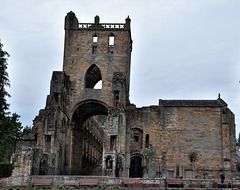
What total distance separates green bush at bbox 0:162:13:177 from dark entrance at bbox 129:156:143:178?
1483 centimetres

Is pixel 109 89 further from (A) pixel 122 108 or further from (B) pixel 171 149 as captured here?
(B) pixel 171 149

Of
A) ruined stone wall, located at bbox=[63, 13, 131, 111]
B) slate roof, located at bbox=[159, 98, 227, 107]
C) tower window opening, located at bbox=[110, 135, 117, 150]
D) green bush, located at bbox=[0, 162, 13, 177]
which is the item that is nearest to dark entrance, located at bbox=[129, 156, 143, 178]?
tower window opening, located at bbox=[110, 135, 117, 150]

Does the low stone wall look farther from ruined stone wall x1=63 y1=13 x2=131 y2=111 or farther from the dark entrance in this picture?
ruined stone wall x1=63 y1=13 x2=131 y2=111

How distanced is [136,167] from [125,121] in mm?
4903

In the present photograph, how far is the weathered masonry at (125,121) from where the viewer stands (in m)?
32.7

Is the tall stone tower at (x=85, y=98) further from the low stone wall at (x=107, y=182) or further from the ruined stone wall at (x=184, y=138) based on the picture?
the low stone wall at (x=107, y=182)

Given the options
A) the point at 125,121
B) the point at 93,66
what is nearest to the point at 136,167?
the point at 125,121

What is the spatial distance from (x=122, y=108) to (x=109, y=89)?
396cm

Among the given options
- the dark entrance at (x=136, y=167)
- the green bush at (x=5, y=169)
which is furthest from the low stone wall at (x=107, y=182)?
the dark entrance at (x=136, y=167)

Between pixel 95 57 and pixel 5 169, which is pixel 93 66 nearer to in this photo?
pixel 95 57

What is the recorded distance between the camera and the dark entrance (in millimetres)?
35312

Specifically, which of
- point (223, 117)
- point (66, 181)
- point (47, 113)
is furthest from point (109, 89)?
point (66, 181)

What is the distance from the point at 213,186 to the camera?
22.8 metres

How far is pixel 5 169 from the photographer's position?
22.5m
